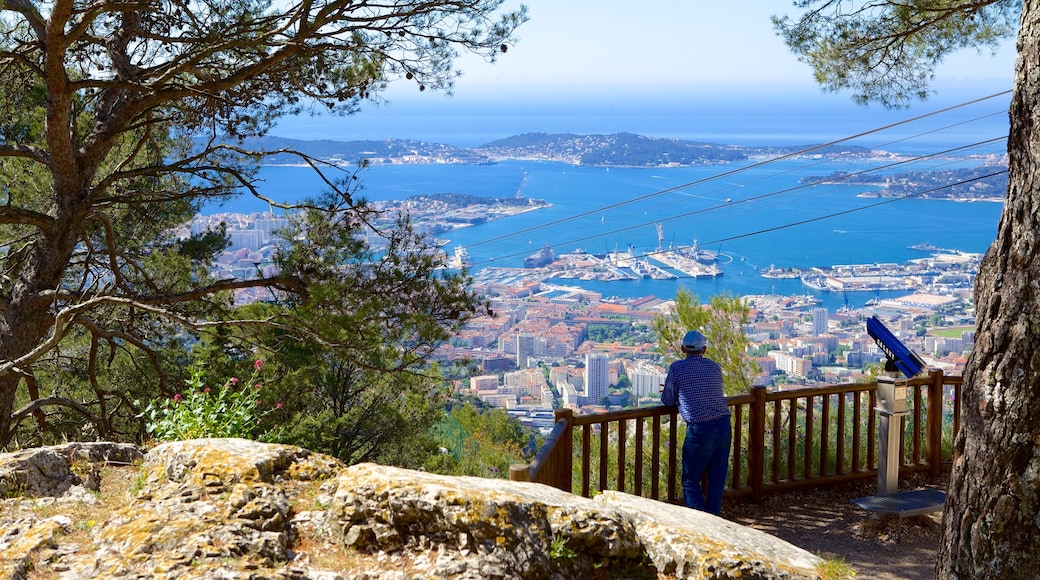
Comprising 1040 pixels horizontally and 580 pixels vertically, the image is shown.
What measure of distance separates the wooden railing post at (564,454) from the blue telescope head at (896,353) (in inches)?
91.7

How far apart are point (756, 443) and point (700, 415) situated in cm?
107

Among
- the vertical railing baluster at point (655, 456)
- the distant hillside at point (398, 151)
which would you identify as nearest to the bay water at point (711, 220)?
the distant hillside at point (398, 151)

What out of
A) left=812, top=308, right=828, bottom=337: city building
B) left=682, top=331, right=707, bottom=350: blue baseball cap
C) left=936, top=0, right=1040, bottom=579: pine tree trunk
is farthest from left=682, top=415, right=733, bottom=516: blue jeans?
left=812, top=308, right=828, bottom=337: city building

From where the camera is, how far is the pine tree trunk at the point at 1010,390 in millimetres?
2885

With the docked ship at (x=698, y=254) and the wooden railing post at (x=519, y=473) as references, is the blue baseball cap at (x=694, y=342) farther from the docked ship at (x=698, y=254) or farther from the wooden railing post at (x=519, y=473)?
the docked ship at (x=698, y=254)

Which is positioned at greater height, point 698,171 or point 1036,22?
point 698,171

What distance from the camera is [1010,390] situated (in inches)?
115

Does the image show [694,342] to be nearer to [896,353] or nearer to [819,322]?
[896,353]

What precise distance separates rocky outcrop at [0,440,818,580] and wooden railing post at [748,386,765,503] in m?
3.09

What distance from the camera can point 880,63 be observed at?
7883mm

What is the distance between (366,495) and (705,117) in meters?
147

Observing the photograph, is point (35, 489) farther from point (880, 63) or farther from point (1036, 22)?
point (880, 63)

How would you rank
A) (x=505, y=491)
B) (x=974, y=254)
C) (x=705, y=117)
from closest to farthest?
(x=505, y=491)
(x=974, y=254)
(x=705, y=117)

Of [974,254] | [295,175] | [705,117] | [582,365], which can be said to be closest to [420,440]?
[295,175]
